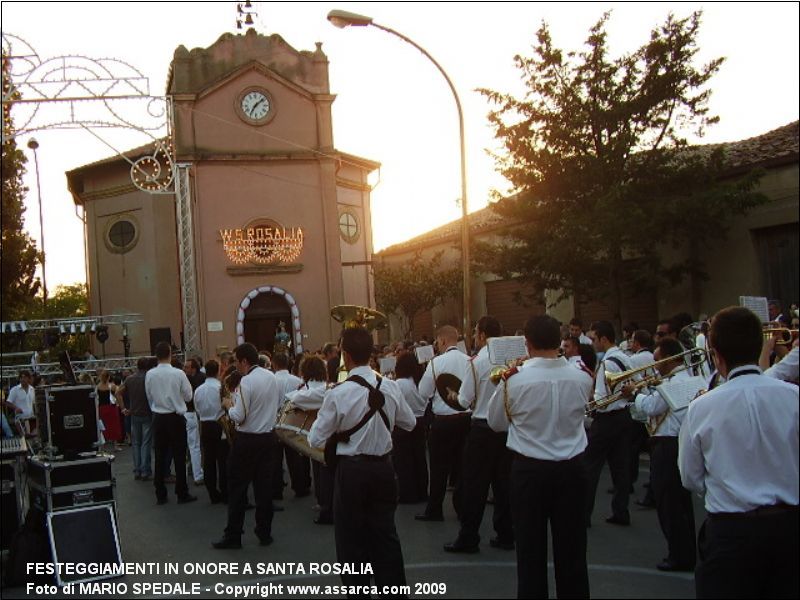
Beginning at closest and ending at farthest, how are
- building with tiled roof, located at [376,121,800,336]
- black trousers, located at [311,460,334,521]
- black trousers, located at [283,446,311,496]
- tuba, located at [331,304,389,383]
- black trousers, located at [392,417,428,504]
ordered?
building with tiled roof, located at [376,121,800,336] → black trousers, located at [311,460,334,521] → black trousers, located at [392,417,428,504] → black trousers, located at [283,446,311,496] → tuba, located at [331,304,389,383]

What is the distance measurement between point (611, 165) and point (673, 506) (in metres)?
13.1

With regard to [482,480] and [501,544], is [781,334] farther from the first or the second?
[501,544]

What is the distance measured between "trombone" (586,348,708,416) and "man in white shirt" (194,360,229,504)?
17.5 feet

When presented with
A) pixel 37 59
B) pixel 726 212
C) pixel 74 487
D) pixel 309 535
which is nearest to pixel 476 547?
pixel 309 535

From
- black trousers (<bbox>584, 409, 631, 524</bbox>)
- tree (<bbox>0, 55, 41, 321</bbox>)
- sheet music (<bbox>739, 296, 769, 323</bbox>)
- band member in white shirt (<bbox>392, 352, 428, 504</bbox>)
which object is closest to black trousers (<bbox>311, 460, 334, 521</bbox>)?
band member in white shirt (<bbox>392, 352, 428, 504</bbox>)

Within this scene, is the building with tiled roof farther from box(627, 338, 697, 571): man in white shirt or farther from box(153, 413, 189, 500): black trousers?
box(153, 413, 189, 500): black trousers

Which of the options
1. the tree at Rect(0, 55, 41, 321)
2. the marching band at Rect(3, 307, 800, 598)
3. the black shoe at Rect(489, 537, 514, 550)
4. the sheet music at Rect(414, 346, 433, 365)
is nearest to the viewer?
the marching band at Rect(3, 307, 800, 598)

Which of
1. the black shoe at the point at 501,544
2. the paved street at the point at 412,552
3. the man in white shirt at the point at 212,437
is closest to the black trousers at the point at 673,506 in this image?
the paved street at the point at 412,552

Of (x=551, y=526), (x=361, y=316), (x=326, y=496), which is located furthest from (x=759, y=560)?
(x=361, y=316)

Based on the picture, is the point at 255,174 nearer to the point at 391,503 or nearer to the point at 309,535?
the point at 309,535

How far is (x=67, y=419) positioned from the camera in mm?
8422

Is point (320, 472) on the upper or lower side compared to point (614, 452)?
lower

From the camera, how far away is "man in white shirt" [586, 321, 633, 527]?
9281mm

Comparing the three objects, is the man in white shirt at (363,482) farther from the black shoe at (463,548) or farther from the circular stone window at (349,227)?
the circular stone window at (349,227)
